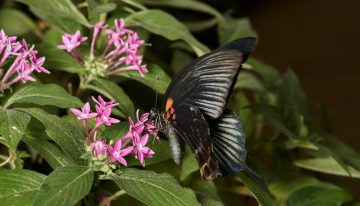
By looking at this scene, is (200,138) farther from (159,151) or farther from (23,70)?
(23,70)

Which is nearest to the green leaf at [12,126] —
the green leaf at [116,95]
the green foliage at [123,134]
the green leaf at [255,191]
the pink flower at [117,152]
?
the green foliage at [123,134]

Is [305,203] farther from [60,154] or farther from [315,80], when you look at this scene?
[315,80]

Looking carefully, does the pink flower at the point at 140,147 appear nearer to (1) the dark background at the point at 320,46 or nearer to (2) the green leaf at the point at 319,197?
(2) the green leaf at the point at 319,197

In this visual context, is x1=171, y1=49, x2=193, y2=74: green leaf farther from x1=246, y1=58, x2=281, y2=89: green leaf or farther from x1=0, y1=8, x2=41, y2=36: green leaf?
x1=0, y1=8, x2=41, y2=36: green leaf

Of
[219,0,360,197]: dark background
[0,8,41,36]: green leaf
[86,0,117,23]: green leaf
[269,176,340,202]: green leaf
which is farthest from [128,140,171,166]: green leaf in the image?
[219,0,360,197]: dark background

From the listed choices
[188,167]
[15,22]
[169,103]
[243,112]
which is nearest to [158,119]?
[169,103]
